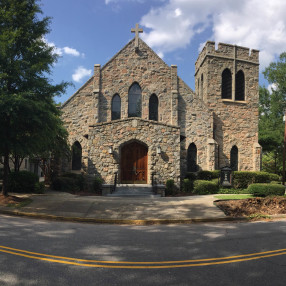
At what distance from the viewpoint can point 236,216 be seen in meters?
8.80

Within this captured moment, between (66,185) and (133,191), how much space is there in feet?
14.9

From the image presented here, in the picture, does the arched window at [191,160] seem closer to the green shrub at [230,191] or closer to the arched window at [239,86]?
the green shrub at [230,191]

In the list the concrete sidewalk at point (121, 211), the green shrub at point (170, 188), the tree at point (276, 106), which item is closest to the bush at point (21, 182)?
the concrete sidewalk at point (121, 211)

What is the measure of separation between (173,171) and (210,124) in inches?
286

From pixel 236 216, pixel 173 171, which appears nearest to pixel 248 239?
pixel 236 216

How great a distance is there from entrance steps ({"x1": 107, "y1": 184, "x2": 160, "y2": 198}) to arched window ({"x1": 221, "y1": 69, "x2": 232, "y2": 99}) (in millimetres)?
12790

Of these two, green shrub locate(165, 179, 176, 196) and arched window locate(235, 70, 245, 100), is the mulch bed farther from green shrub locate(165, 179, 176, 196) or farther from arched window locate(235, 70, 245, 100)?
arched window locate(235, 70, 245, 100)

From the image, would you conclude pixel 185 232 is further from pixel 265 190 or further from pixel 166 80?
pixel 166 80

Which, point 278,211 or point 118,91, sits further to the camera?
point 118,91

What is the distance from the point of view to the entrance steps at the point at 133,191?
13.5 metres

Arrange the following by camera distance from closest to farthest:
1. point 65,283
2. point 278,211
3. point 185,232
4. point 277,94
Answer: point 65,283, point 185,232, point 278,211, point 277,94

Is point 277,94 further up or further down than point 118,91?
further up

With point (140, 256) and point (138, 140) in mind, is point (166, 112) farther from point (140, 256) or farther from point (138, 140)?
point (140, 256)

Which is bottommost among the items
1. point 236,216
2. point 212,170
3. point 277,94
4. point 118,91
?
point 236,216
